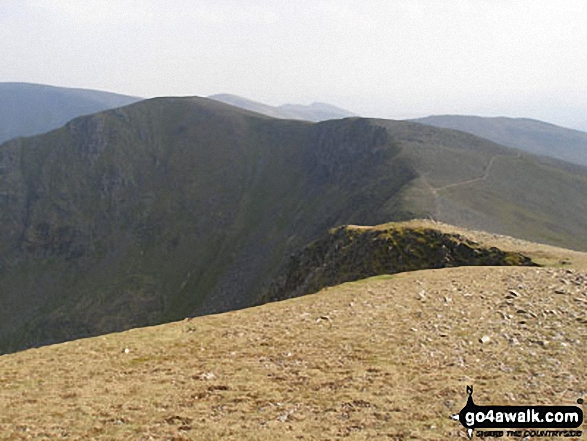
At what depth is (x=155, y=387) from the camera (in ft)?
47.3

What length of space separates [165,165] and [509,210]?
147670mm

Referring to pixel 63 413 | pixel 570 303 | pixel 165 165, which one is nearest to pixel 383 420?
pixel 63 413

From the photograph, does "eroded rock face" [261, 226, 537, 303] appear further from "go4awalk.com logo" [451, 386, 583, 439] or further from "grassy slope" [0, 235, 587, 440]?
"go4awalk.com logo" [451, 386, 583, 439]

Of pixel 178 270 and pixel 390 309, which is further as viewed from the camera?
pixel 178 270

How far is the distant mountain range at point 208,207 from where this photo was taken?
106 meters

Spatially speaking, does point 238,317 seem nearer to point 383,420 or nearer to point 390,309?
point 390,309

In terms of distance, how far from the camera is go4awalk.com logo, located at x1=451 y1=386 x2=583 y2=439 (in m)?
11.2

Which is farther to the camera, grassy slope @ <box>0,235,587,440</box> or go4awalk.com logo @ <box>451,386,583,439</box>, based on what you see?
grassy slope @ <box>0,235,587,440</box>

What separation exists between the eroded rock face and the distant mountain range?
30.2 m

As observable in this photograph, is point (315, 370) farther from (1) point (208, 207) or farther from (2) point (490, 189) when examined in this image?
(1) point (208, 207)

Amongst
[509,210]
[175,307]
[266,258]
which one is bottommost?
[175,307]

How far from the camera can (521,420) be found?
11.8 m

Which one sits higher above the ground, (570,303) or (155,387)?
(570,303)

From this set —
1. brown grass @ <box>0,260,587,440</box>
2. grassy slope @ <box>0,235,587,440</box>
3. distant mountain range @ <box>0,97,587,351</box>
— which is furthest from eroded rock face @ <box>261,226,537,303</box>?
distant mountain range @ <box>0,97,587,351</box>
